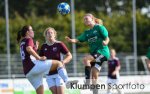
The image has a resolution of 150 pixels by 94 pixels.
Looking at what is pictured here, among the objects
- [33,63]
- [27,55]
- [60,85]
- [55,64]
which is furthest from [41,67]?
[60,85]

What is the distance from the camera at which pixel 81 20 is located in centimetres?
4566

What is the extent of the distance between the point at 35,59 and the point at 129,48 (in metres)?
31.9

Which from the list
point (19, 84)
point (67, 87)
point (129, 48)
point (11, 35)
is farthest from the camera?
point (129, 48)

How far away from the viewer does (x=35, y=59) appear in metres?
14.0

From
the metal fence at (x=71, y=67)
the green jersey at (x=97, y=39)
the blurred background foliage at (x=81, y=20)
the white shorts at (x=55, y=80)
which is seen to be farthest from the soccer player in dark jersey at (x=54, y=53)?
the blurred background foliage at (x=81, y=20)

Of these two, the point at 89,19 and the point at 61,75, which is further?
the point at 89,19

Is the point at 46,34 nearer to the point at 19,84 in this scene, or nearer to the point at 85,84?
the point at 85,84

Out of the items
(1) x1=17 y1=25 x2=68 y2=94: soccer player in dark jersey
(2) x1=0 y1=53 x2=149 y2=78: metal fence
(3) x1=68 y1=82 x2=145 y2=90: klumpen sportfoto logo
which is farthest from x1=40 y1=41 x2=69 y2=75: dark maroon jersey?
(2) x1=0 y1=53 x2=149 y2=78: metal fence

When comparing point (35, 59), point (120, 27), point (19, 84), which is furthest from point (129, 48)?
point (35, 59)

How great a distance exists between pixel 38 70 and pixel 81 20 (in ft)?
105

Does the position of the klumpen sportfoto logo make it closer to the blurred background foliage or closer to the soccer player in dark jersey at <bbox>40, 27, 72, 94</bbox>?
the soccer player in dark jersey at <bbox>40, 27, 72, 94</bbox>

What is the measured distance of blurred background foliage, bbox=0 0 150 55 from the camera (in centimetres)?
4234

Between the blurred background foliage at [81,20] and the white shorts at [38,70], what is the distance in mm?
23405

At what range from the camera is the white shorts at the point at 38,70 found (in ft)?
45.3
